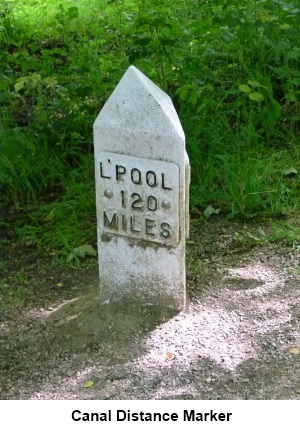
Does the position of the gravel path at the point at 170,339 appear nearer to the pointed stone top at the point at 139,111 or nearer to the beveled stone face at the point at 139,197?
the beveled stone face at the point at 139,197

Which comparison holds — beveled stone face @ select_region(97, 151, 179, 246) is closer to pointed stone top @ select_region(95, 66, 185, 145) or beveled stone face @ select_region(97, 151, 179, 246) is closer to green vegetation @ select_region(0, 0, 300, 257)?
pointed stone top @ select_region(95, 66, 185, 145)

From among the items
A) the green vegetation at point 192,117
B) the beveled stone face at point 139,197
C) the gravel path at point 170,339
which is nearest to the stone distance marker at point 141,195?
the beveled stone face at point 139,197

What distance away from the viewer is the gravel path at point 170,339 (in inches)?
123

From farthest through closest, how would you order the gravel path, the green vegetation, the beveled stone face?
the green vegetation
the beveled stone face
the gravel path

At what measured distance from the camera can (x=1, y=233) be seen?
4.50 meters

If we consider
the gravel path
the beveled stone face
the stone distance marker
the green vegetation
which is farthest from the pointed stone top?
the green vegetation

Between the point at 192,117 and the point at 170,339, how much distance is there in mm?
2009

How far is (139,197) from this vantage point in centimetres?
337

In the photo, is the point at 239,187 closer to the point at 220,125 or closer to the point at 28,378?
the point at 220,125

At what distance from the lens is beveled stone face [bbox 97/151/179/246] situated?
3.28 meters

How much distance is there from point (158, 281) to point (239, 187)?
1.24 meters

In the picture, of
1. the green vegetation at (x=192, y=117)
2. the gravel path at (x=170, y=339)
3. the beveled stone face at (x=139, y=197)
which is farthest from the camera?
the green vegetation at (x=192, y=117)

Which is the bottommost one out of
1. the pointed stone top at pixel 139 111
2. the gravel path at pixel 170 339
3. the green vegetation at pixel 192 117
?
the gravel path at pixel 170 339

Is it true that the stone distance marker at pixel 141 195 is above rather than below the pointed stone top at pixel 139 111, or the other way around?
below
